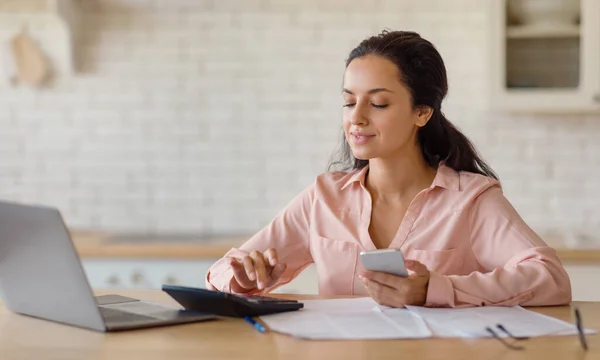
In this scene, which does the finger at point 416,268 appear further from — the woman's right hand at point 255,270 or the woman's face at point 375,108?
the woman's face at point 375,108

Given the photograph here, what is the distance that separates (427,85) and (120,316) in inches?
42.5

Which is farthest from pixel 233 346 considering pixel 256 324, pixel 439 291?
pixel 439 291

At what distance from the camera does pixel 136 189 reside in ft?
13.6

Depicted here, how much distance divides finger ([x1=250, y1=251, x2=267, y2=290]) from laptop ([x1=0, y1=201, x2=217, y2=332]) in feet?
0.72

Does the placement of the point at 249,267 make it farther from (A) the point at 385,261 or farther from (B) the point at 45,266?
(B) the point at 45,266

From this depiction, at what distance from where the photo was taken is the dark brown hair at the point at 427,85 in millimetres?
2379

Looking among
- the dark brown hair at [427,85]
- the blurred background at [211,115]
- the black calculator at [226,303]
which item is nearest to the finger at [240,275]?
the black calculator at [226,303]

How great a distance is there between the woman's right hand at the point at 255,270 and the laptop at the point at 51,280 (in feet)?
0.70

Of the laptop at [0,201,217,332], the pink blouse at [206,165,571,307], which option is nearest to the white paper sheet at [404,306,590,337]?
the pink blouse at [206,165,571,307]

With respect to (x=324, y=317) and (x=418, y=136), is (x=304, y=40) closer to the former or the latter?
(x=418, y=136)

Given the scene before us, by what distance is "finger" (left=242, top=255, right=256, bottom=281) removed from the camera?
204cm

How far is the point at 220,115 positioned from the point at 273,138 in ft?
0.89

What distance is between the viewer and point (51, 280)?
172cm

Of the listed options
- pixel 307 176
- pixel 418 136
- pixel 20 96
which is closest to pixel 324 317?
pixel 418 136
